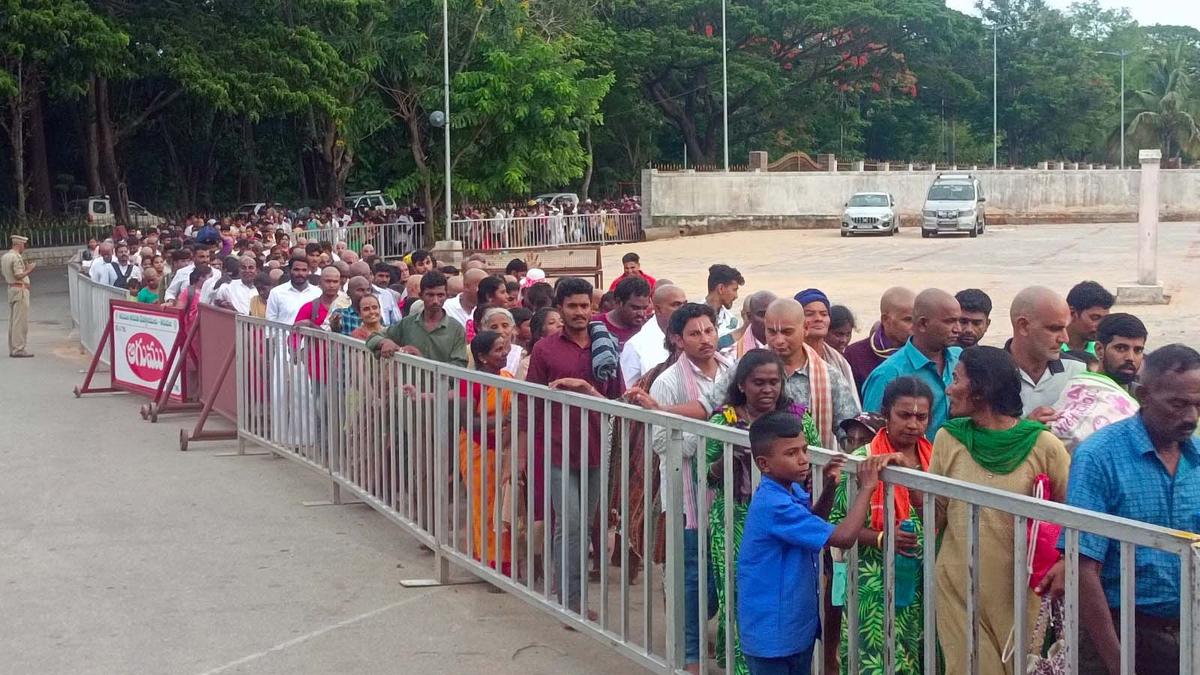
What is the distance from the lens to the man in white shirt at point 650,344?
7.89m

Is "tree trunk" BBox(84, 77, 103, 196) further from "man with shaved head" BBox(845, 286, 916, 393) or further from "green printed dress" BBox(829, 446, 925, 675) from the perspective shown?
"green printed dress" BBox(829, 446, 925, 675)

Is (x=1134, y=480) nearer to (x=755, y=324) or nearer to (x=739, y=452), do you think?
(x=739, y=452)

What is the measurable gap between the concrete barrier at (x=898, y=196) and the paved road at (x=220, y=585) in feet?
137

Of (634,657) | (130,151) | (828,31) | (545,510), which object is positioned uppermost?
(828,31)

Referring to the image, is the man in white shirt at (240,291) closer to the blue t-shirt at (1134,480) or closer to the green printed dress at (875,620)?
the green printed dress at (875,620)

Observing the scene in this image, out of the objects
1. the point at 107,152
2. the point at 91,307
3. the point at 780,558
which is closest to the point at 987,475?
the point at 780,558

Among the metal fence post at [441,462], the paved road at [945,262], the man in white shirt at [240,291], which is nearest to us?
the metal fence post at [441,462]

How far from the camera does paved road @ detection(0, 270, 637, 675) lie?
21.2 feet

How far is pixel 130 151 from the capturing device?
183 feet

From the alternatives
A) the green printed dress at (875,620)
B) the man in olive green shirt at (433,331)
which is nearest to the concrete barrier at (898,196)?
the man in olive green shirt at (433,331)

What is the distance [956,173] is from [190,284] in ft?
119

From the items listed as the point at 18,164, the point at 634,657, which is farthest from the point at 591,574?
the point at 18,164

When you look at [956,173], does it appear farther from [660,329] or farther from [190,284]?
[660,329]

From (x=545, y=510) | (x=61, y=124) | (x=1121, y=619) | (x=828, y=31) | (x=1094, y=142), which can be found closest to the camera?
(x=1121, y=619)
